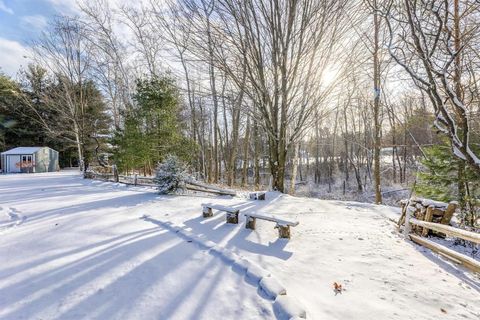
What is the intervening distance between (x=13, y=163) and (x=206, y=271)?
28598mm

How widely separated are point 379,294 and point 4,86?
1438 inches

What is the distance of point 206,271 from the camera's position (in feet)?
10.8

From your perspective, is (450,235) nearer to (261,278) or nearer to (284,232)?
(284,232)

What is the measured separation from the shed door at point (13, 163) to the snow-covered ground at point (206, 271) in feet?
75.8

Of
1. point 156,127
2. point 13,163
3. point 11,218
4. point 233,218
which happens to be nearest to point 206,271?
point 233,218

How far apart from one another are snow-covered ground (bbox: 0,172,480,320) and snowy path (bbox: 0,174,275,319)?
13 mm

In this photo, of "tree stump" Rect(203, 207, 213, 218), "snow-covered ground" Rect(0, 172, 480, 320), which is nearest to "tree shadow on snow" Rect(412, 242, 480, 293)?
"snow-covered ground" Rect(0, 172, 480, 320)

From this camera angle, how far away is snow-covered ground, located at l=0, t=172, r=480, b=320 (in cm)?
254

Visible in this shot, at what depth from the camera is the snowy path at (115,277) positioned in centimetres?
245

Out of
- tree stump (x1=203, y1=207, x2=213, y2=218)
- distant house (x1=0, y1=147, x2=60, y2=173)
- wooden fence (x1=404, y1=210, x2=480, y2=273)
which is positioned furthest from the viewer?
distant house (x1=0, y1=147, x2=60, y2=173)

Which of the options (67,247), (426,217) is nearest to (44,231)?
(67,247)

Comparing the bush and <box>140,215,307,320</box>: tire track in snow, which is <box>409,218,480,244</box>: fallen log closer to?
<box>140,215,307,320</box>: tire track in snow

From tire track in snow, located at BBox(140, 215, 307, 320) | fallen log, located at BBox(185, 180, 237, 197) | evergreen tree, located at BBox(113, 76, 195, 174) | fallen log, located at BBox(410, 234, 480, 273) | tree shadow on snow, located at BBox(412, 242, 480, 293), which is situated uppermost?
evergreen tree, located at BBox(113, 76, 195, 174)

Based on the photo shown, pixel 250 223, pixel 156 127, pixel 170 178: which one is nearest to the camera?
pixel 250 223
